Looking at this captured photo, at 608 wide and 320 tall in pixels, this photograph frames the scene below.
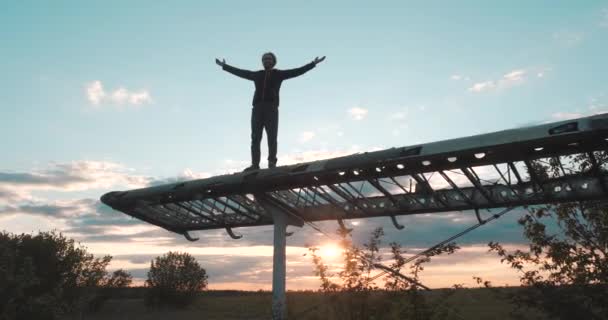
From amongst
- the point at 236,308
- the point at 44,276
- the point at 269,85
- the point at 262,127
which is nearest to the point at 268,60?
the point at 269,85

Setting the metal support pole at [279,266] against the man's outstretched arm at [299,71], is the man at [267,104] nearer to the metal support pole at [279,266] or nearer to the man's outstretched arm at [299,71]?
the man's outstretched arm at [299,71]

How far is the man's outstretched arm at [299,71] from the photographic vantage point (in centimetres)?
1280

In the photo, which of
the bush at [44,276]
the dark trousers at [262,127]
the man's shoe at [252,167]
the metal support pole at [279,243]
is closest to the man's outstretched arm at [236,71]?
the dark trousers at [262,127]

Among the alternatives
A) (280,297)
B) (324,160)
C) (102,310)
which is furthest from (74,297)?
(324,160)

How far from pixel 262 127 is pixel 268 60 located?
1828 millimetres

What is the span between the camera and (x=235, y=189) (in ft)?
41.7

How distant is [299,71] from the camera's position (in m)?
13.3

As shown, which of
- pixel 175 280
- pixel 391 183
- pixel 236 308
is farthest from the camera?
pixel 175 280

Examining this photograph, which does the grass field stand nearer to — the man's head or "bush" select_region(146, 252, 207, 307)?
"bush" select_region(146, 252, 207, 307)

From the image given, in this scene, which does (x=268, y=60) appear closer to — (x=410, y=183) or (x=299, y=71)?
(x=299, y=71)

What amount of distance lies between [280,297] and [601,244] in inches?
361

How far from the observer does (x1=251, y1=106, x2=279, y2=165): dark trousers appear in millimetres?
13461

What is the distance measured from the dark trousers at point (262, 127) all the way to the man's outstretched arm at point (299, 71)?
3.05ft

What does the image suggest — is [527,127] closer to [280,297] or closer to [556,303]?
[556,303]
